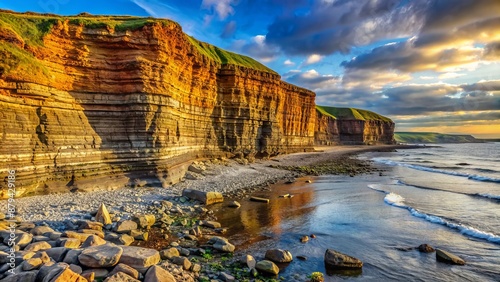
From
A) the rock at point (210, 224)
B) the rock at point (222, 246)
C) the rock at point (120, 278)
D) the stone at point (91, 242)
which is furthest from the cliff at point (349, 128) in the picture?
the rock at point (120, 278)

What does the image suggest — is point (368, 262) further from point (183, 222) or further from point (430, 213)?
point (430, 213)

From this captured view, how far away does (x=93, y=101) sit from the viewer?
21375 millimetres

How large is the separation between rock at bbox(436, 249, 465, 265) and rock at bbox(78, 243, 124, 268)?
11608 millimetres

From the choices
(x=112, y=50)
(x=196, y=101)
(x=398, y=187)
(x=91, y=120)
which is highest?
(x=112, y=50)

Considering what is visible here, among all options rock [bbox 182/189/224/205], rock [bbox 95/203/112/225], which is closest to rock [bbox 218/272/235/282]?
rock [bbox 95/203/112/225]

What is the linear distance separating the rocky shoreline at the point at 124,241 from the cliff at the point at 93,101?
211 centimetres

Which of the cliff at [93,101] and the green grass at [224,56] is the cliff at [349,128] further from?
the cliff at [93,101]

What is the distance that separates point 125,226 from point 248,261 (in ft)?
19.4

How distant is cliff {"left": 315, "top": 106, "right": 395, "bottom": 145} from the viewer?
4961 inches

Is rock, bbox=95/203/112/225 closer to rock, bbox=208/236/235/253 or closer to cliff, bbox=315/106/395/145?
rock, bbox=208/236/235/253

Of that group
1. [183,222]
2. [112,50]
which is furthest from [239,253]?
[112,50]

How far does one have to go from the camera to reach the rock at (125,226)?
12680 millimetres

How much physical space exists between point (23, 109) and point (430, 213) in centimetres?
2556

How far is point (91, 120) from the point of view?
69.3 ft
